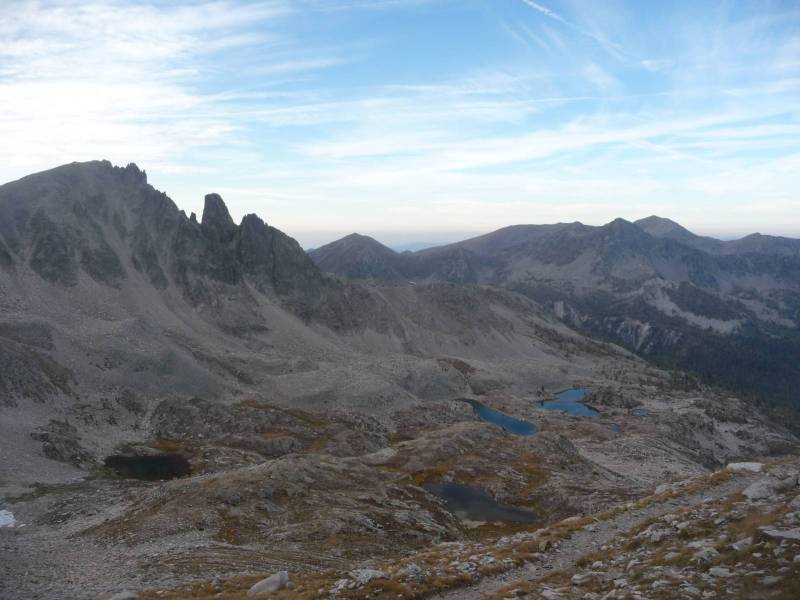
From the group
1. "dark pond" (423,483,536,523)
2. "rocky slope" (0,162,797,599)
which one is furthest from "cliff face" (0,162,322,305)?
"dark pond" (423,483,536,523)

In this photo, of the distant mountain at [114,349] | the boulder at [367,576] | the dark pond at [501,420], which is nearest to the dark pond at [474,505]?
the boulder at [367,576]

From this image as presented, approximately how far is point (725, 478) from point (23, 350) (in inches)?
4704

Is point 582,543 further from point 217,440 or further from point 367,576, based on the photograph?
point 217,440

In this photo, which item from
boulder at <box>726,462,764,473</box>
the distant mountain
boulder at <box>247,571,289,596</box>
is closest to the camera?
boulder at <box>247,571,289,596</box>

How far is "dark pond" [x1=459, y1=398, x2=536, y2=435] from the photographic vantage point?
162 m

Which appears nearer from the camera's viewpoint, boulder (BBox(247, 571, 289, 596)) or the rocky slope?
boulder (BBox(247, 571, 289, 596))

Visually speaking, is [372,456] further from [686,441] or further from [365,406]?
[686,441]

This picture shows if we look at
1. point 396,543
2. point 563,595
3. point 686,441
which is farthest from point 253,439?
point 686,441

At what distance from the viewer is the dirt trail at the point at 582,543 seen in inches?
1217

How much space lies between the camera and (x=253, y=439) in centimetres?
11388

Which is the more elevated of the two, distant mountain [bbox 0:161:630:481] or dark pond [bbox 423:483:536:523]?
distant mountain [bbox 0:161:630:481]

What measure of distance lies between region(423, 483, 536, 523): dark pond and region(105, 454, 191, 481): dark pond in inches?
1654

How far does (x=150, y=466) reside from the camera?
9669cm

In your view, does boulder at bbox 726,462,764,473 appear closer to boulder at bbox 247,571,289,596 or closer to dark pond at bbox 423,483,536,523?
dark pond at bbox 423,483,536,523
